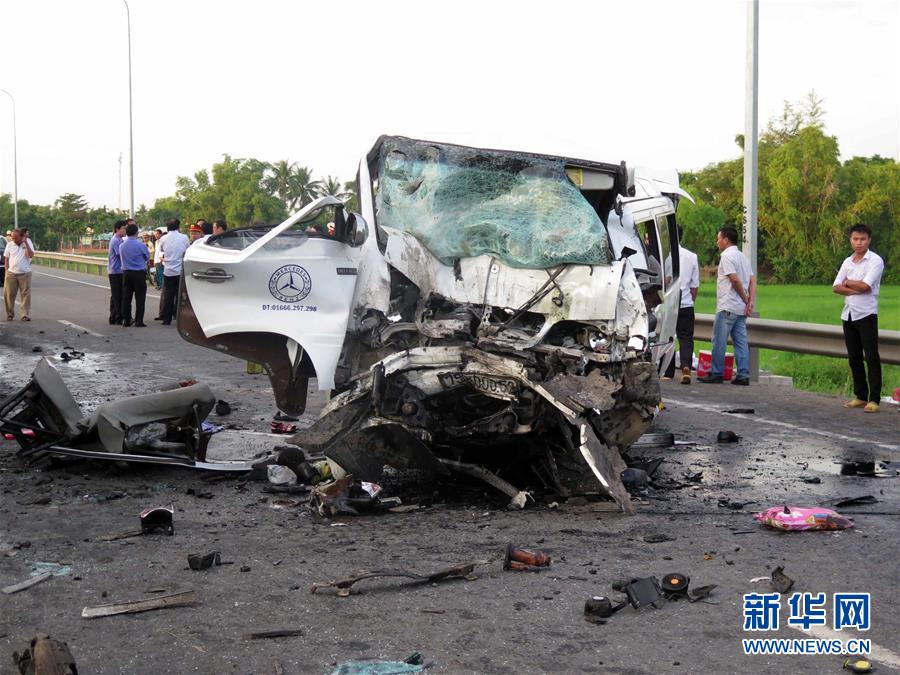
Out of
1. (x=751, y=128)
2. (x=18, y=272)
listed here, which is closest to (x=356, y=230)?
(x=751, y=128)

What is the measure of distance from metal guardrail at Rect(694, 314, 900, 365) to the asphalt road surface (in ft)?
8.21

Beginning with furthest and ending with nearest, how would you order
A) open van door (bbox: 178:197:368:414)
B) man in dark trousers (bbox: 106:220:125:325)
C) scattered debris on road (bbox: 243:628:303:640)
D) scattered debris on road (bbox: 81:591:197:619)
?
man in dark trousers (bbox: 106:220:125:325) → open van door (bbox: 178:197:368:414) → scattered debris on road (bbox: 81:591:197:619) → scattered debris on road (bbox: 243:628:303:640)

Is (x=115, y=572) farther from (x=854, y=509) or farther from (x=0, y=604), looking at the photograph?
(x=854, y=509)

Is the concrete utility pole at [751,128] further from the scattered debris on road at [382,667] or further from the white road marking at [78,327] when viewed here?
the scattered debris on road at [382,667]

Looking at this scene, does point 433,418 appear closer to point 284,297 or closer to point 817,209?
point 284,297

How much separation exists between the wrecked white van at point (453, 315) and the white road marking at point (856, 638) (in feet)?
6.13

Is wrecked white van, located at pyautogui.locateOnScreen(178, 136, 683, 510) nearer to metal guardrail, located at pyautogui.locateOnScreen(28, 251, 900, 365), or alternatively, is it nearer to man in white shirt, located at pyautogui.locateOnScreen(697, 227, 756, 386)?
metal guardrail, located at pyautogui.locateOnScreen(28, 251, 900, 365)

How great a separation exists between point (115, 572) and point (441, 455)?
2232mm

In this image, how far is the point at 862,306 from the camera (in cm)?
982

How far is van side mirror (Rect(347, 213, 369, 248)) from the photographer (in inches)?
266

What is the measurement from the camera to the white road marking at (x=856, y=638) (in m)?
3.67

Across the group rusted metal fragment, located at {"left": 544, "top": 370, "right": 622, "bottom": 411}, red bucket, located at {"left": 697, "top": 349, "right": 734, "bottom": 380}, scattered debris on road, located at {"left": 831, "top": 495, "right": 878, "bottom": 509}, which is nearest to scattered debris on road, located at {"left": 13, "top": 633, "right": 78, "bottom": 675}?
rusted metal fragment, located at {"left": 544, "top": 370, "right": 622, "bottom": 411}

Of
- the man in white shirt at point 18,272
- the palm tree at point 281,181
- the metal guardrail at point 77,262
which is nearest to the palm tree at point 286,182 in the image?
the palm tree at point 281,181

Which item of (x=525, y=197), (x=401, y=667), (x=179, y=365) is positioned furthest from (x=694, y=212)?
(x=401, y=667)
